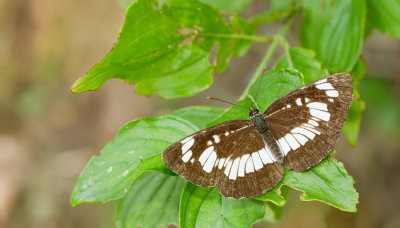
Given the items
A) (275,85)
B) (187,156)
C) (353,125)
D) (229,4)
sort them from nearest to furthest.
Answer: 1. (187,156)
2. (275,85)
3. (353,125)
4. (229,4)

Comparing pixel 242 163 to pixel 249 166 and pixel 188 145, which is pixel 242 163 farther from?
pixel 188 145

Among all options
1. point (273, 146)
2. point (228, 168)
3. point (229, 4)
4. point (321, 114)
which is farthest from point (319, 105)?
point (229, 4)

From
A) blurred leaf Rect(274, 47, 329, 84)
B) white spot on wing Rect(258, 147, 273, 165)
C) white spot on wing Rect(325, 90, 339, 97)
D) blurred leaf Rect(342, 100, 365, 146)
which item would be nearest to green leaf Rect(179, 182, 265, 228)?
white spot on wing Rect(258, 147, 273, 165)

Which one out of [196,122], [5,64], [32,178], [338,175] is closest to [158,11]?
[196,122]

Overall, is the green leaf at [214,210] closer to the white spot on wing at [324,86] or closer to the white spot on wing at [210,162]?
the white spot on wing at [210,162]

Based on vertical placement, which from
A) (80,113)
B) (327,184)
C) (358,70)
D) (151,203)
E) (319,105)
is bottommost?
(327,184)

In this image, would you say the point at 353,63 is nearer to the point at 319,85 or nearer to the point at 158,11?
the point at 319,85

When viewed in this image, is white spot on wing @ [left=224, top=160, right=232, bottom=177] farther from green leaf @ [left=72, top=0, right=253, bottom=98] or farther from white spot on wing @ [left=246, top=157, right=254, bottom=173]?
green leaf @ [left=72, top=0, right=253, bottom=98]
